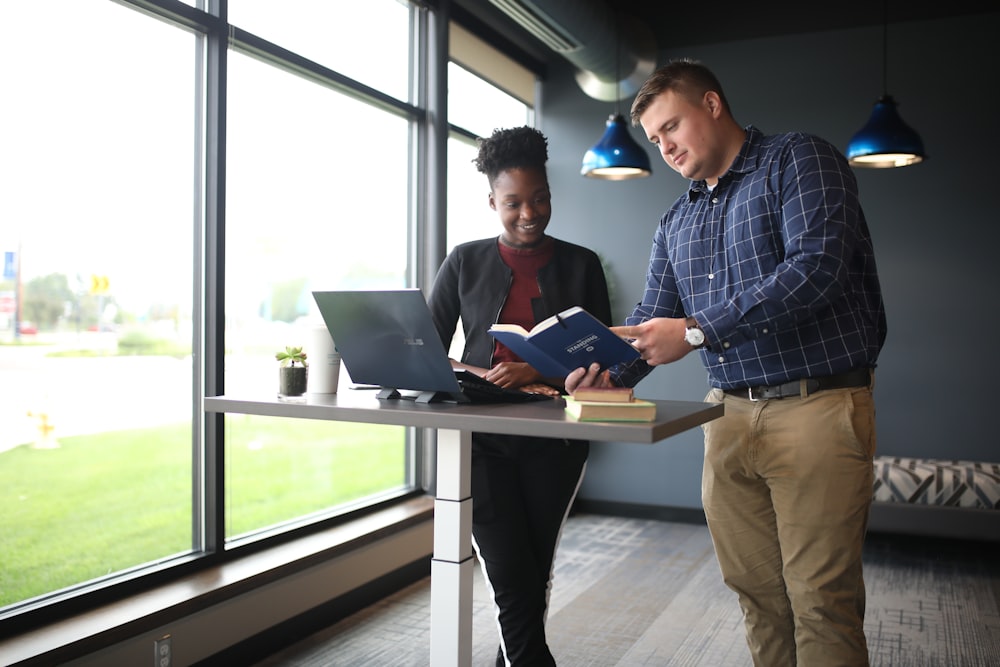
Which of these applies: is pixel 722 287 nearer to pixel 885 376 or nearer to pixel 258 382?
pixel 258 382

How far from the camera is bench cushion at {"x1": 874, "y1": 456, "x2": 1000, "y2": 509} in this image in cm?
463

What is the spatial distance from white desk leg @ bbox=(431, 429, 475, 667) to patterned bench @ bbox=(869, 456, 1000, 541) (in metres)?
3.58

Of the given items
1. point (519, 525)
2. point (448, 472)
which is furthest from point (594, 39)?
point (448, 472)

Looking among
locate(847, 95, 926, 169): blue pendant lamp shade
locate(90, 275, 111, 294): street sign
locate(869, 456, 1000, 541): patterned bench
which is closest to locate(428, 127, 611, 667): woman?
locate(90, 275, 111, 294): street sign

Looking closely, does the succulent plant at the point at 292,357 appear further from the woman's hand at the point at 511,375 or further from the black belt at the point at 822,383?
the black belt at the point at 822,383

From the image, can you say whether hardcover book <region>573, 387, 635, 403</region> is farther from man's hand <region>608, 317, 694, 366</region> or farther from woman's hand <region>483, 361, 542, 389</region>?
woman's hand <region>483, 361, 542, 389</region>

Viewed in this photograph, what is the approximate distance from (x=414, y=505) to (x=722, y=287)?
2.67m

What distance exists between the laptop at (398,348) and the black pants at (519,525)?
0.31m

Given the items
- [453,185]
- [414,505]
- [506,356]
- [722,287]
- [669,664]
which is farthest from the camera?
[453,185]

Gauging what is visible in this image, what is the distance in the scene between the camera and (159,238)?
310 centimetres

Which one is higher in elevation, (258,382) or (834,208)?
(834,208)

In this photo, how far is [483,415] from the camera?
160cm

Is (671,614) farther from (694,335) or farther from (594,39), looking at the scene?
(594,39)

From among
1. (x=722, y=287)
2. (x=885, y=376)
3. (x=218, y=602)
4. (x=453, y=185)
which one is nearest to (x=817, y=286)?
(x=722, y=287)
